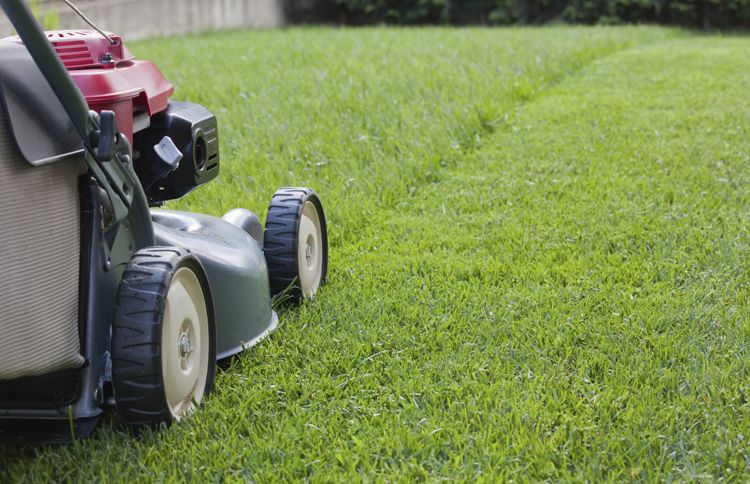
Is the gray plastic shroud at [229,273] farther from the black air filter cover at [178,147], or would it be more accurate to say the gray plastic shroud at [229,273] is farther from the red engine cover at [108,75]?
the red engine cover at [108,75]

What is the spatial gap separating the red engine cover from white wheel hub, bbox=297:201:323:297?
0.66 m

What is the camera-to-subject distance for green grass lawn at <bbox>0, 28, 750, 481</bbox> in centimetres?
192

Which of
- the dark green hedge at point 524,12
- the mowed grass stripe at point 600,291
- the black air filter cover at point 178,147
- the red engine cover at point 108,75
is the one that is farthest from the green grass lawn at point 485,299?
the dark green hedge at point 524,12

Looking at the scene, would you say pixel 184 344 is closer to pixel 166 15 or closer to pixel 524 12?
pixel 166 15

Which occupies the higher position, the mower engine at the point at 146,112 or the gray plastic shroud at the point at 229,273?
the mower engine at the point at 146,112

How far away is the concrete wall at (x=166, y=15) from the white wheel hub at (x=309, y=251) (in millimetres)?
7436

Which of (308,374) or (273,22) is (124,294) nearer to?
(308,374)

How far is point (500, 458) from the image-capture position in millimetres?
1877

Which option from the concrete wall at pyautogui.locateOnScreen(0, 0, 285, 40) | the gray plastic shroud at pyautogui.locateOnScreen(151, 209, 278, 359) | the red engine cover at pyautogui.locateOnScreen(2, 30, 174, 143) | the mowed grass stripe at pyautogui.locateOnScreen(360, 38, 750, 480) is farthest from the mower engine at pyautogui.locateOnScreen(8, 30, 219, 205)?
the concrete wall at pyautogui.locateOnScreen(0, 0, 285, 40)

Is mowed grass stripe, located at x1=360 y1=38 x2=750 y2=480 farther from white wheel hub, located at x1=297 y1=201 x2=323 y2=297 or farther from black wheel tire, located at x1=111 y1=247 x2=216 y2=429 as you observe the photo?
black wheel tire, located at x1=111 y1=247 x2=216 y2=429

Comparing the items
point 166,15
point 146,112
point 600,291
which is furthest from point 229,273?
point 166,15

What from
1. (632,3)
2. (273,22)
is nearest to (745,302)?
(632,3)

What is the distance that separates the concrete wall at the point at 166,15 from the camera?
10456mm

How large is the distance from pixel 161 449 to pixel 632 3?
13.6 metres
